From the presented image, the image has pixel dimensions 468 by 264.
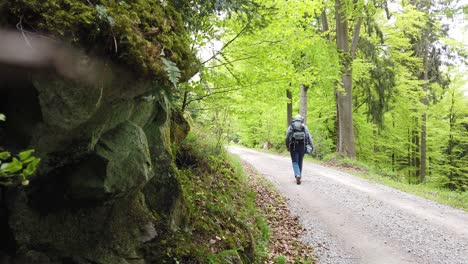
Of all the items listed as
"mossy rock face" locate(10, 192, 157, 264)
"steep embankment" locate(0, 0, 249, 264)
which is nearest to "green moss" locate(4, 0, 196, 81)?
"steep embankment" locate(0, 0, 249, 264)

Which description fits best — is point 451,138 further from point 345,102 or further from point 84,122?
point 84,122

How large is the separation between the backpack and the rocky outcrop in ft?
Answer: 22.6

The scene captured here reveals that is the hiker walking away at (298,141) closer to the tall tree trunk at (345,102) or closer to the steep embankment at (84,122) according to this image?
the steep embankment at (84,122)

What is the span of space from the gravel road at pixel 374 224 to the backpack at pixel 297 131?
139 centimetres

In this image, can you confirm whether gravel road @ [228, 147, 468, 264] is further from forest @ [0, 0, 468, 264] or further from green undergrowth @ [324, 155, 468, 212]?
green undergrowth @ [324, 155, 468, 212]

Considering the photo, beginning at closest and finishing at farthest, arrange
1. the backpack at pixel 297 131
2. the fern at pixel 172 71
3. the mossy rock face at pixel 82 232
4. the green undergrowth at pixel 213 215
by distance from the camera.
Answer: the mossy rock face at pixel 82 232 < the fern at pixel 172 71 < the green undergrowth at pixel 213 215 < the backpack at pixel 297 131

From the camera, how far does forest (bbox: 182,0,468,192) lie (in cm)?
650

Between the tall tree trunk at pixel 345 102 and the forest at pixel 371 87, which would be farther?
the tall tree trunk at pixel 345 102

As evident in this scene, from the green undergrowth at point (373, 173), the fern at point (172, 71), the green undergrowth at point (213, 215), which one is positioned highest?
the fern at point (172, 71)

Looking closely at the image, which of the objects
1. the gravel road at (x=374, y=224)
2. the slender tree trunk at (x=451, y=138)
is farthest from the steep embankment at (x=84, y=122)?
the slender tree trunk at (x=451, y=138)

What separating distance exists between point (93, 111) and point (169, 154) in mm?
1547

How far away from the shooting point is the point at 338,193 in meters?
9.02

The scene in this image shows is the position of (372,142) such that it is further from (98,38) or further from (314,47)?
(98,38)

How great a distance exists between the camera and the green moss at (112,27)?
2.03 m
